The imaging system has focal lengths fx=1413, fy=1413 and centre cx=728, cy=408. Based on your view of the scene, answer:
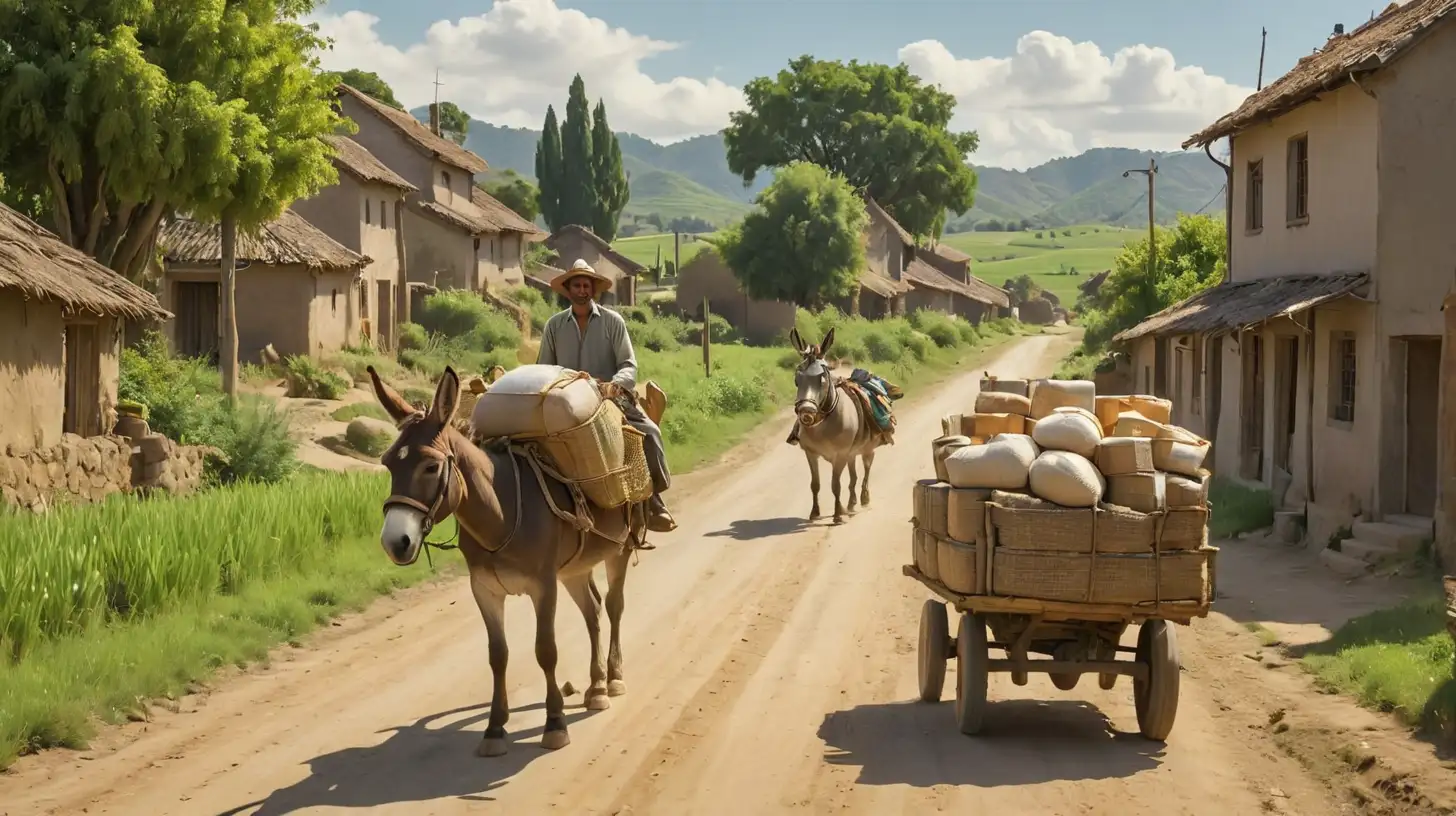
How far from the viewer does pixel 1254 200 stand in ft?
73.9

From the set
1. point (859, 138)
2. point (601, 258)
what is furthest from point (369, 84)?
point (859, 138)

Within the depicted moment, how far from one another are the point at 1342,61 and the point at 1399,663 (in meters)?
8.89

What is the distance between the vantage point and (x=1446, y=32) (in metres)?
15.9

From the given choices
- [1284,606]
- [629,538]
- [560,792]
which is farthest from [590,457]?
[1284,606]

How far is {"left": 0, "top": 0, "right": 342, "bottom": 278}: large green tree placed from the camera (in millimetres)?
20078

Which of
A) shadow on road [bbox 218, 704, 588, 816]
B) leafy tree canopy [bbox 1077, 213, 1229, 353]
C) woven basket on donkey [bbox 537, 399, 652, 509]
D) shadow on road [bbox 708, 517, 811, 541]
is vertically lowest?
shadow on road [bbox 218, 704, 588, 816]

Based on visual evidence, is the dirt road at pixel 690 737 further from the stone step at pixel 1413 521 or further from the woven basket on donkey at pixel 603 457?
→ the stone step at pixel 1413 521

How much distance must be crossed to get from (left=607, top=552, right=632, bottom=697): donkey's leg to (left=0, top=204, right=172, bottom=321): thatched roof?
7.85 meters

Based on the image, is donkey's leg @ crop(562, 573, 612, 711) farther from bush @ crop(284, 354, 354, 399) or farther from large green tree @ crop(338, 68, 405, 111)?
large green tree @ crop(338, 68, 405, 111)

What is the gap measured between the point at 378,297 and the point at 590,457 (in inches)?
1268

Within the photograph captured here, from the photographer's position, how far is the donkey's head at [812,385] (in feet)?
60.1

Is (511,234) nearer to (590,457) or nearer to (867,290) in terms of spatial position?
(867,290)

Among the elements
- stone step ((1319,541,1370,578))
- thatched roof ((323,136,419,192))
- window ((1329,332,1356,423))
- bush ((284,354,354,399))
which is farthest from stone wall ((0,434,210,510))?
thatched roof ((323,136,419,192))

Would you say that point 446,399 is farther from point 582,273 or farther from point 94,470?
point 94,470
